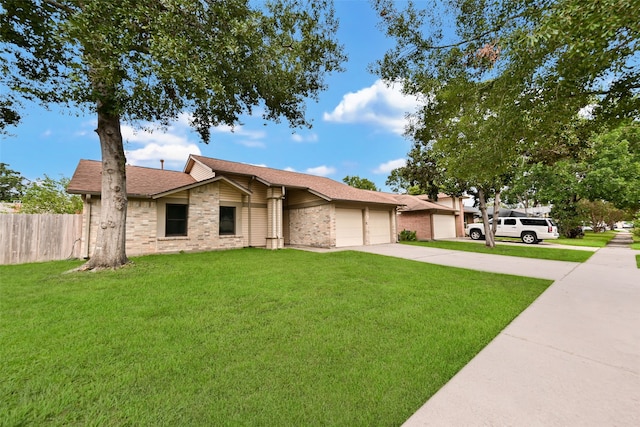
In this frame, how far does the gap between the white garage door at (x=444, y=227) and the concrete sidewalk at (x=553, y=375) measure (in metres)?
16.4

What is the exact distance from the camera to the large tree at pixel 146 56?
6043mm

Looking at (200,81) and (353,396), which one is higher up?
(200,81)

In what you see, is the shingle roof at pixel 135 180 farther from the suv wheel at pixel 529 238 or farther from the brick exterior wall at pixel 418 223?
the suv wheel at pixel 529 238

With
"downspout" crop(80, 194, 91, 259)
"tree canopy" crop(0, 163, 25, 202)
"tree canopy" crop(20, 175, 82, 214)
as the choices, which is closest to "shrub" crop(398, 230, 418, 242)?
"downspout" crop(80, 194, 91, 259)

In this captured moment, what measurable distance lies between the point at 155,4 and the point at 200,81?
250 cm

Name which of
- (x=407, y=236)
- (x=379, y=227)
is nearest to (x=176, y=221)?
(x=379, y=227)

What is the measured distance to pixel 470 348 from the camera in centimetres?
308

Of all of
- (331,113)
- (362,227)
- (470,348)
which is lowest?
(470,348)

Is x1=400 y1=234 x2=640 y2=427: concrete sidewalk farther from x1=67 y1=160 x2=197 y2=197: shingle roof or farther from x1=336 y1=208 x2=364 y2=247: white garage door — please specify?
x1=67 y1=160 x2=197 y2=197: shingle roof

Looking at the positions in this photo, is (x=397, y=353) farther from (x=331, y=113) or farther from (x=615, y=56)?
(x=331, y=113)

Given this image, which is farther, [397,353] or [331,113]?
[331,113]

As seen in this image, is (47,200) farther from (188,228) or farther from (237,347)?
(237,347)

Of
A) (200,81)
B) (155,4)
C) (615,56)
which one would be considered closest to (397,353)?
(615,56)

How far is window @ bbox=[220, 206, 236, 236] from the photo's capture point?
13323 mm
